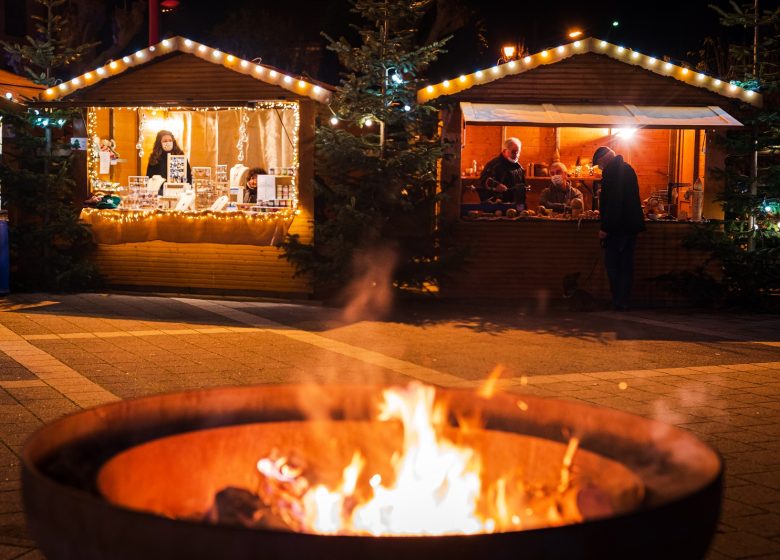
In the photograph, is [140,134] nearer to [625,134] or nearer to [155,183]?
[155,183]

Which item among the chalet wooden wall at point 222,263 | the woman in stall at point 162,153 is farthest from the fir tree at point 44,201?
the woman in stall at point 162,153

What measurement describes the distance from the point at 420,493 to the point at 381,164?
10.2 metres

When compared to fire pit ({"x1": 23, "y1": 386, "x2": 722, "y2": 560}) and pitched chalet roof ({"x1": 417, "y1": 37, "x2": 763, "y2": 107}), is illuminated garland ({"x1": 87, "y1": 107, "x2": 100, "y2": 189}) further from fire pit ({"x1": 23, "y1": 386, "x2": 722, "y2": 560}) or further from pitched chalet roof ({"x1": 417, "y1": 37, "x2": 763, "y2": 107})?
fire pit ({"x1": 23, "y1": 386, "x2": 722, "y2": 560})

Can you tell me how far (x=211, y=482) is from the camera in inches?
145

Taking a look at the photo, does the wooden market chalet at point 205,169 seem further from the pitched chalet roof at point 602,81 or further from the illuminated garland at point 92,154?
the pitched chalet roof at point 602,81

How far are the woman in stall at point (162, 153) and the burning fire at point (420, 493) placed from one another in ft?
44.5

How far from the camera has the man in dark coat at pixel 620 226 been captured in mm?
13930

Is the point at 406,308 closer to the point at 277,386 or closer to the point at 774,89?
the point at 774,89

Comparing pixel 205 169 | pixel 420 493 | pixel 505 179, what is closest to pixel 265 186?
pixel 205 169

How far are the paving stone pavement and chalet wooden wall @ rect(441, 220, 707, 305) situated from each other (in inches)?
29.1

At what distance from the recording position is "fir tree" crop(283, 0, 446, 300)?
13336 mm

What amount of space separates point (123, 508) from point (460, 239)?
12.4m

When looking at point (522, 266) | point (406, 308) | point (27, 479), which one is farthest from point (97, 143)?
point (27, 479)

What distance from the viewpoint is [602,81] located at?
1505cm
